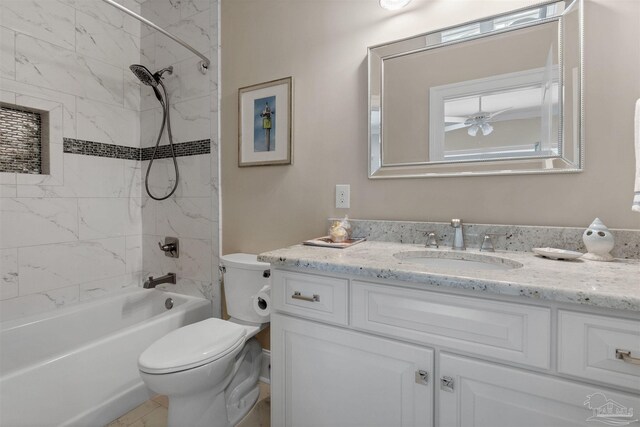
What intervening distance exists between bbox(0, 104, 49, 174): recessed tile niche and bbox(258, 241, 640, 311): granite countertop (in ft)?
5.78

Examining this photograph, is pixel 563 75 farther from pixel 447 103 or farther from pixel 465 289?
pixel 465 289

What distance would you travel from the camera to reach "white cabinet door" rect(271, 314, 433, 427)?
91cm

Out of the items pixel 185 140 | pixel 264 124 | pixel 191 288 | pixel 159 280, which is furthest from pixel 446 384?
pixel 185 140

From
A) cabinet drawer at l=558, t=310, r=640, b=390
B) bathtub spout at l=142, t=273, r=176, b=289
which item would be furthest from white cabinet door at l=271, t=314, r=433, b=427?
bathtub spout at l=142, t=273, r=176, b=289

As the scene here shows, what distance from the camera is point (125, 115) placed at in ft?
7.50

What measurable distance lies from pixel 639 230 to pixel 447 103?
83 cm

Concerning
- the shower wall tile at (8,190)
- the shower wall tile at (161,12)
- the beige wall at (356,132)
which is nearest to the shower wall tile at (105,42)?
the shower wall tile at (161,12)

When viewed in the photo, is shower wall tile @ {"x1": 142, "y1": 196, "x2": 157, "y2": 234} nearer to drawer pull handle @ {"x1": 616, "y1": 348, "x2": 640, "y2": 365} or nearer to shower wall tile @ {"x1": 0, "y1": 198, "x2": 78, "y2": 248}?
shower wall tile @ {"x1": 0, "y1": 198, "x2": 78, "y2": 248}

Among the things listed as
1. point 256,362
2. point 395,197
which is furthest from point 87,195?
point 395,197

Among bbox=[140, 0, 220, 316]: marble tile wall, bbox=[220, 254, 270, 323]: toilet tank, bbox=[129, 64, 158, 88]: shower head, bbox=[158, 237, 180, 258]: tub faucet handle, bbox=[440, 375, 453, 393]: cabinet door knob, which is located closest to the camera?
bbox=[440, 375, 453, 393]: cabinet door knob

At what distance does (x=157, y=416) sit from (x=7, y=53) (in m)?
2.16

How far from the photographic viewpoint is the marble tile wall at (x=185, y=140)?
2.05 metres

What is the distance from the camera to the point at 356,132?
1559 millimetres

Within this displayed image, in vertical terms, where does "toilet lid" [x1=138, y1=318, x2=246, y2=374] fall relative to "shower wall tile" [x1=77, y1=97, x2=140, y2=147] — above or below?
below
